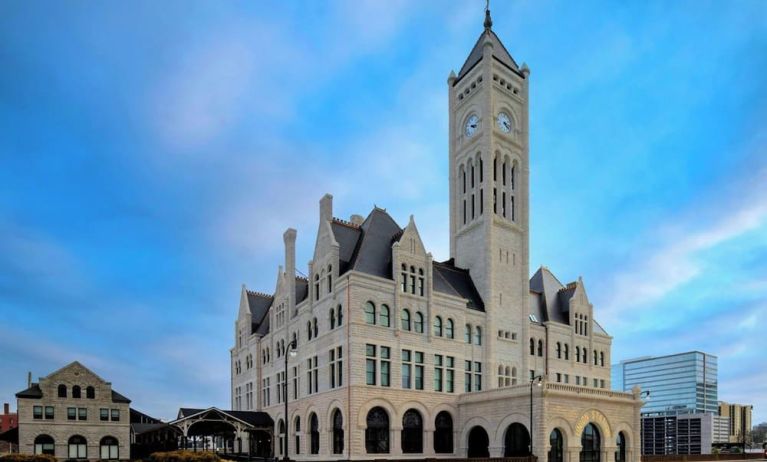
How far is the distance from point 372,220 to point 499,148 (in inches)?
650

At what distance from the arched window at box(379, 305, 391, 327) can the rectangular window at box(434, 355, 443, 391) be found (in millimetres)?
5434

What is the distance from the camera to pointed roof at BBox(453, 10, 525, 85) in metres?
57.9

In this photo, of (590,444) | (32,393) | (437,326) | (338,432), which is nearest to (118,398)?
(32,393)

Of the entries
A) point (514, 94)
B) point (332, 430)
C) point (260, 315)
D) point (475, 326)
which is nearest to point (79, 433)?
point (260, 315)

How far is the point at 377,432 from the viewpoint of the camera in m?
41.6

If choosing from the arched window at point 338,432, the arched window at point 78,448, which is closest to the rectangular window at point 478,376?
the arched window at point 338,432

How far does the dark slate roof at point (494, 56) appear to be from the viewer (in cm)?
5809

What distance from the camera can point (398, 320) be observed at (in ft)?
144

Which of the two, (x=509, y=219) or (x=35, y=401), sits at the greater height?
(x=509, y=219)

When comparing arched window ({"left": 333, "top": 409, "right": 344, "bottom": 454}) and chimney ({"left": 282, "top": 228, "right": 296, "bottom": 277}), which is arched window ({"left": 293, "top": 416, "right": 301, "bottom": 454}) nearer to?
arched window ({"left": 333, "top": 409, "right": 344, "bottom": 454})

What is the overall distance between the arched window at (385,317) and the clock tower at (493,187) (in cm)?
1068

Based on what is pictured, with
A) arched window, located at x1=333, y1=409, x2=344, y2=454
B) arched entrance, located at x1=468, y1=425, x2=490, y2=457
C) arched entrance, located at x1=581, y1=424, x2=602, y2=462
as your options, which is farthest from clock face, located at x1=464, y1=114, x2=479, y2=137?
arched window, located at x1=333, y1=409, x2=344, y2=454

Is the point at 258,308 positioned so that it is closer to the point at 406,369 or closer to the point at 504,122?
the point at 406,369

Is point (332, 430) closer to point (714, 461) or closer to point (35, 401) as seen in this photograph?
point (35, 401)
